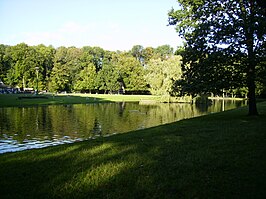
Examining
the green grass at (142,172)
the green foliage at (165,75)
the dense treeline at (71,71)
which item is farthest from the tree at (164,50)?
the green grass at (142,172)

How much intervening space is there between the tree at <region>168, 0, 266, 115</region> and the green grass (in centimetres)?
847

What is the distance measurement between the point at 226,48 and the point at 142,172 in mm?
12842

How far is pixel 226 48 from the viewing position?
16.5 metres

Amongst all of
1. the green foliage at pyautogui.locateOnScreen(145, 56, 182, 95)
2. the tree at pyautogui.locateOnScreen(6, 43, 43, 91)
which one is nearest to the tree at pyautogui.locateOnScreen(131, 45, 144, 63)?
the tree at pyautogui.locateOnScreen(6, 43, 43, 91)

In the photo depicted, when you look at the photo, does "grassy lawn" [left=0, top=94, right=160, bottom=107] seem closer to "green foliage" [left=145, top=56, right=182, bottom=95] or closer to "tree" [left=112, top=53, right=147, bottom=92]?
"green foliage" [left=145, top=56, right=182, bottom=95]

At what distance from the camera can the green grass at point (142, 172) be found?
15.9ft

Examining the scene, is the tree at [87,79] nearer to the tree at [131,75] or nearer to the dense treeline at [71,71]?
the dense treeline at [71,71]

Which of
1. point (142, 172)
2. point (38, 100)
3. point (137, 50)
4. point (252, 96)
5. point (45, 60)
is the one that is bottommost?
point (142, 172)

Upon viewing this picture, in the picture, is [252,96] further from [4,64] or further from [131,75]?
[4,64]

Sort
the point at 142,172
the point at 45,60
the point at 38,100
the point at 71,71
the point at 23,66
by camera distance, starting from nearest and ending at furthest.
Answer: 1. the point at 142,172
2. the point at 38,100
3. the point at 23,66
4. the point at 45,60
5. the point at 71,71

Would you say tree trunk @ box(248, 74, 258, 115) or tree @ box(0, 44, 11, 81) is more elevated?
tree @ box(0, 44, 11, 81)

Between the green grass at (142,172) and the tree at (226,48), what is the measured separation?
847 cm

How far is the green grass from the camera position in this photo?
4.84 meters

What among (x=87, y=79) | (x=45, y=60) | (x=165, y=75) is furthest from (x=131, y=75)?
(x=165, y=75)
